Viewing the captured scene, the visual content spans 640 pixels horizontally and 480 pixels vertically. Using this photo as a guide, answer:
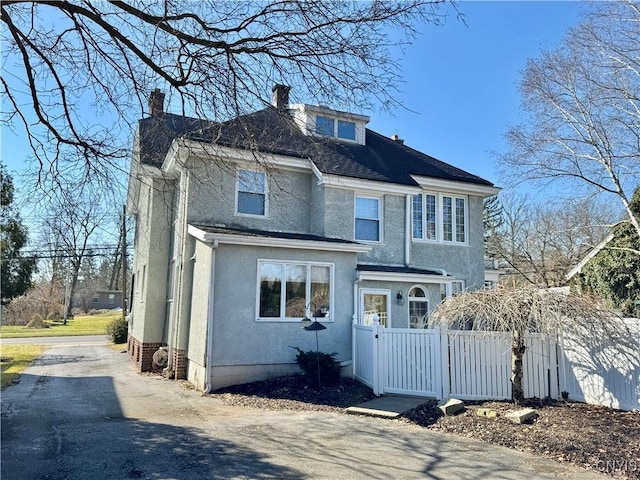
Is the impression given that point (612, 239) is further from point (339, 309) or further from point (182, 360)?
point (182, 360)

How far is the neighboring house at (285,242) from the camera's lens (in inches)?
442

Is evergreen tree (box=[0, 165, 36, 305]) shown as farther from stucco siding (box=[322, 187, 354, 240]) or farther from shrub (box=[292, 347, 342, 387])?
shrub (box=[292, 347, 342, 387])

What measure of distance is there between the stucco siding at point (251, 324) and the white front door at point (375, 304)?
1.41 metres

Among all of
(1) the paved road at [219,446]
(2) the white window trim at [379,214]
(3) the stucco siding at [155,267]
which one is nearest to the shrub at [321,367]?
(1) the paved road at [219,446]

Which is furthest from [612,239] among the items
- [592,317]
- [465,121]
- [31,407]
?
[31,407]

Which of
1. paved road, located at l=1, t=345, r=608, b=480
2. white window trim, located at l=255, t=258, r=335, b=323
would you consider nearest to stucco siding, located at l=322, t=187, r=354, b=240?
white window trim, located at l=255, t=258, r=335, b=323

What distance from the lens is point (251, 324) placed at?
11750 mm

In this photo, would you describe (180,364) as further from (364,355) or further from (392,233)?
(392,233)

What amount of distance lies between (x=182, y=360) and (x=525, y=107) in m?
15.2

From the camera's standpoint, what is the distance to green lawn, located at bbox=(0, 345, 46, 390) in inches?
541

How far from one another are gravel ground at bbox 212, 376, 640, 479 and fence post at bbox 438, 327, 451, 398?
0.50 m

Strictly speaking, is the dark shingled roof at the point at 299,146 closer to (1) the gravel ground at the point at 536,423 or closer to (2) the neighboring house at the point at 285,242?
(2) the neighboring house at the point at 285,242

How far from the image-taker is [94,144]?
7.62 m

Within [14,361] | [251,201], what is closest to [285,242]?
[251,201]
